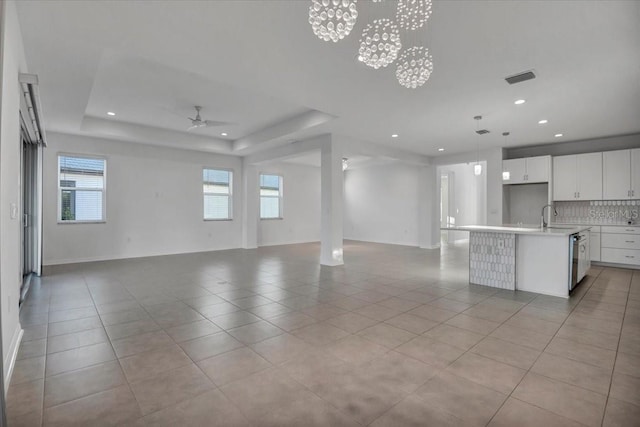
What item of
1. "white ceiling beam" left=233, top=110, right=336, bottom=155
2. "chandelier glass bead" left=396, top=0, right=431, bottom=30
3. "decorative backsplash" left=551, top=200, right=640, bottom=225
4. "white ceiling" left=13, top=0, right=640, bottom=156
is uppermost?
"white ceiling beam" left=233, top=110, right=336, bottom=155

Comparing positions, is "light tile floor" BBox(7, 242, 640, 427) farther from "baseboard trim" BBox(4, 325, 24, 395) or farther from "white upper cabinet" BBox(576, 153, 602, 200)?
"white upper cabinet" BBox(576, 153, 602, 200)

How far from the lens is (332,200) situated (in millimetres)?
6691

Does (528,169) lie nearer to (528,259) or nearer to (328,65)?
(528,259)

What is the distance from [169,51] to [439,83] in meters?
3.20

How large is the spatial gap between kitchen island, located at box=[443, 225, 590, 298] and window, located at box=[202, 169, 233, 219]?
7.07 metres

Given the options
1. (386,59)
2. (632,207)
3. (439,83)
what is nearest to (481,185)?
(632,207)

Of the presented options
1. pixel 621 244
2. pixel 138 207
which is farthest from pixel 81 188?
pixel 621 244

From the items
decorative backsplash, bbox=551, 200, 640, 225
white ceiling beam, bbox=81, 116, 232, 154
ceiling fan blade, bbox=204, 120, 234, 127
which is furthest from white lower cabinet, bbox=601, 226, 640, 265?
white ceiling beam, bbox=81, 116, 232, 154

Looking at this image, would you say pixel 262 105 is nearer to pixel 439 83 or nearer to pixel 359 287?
pixel 439 83

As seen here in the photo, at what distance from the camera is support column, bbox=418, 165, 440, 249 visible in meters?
9.66

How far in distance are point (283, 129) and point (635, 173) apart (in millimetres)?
7296

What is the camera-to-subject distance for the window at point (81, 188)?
6984 mm

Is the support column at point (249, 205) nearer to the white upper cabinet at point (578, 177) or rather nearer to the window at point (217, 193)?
the window at point (217, 193)

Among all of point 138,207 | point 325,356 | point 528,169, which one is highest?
point 528,169
